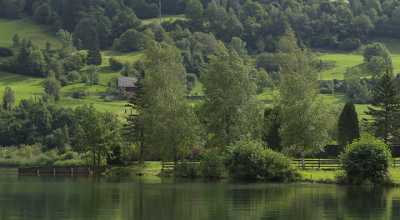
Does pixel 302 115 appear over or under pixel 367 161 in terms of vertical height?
over

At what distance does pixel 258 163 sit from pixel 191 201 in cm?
2267

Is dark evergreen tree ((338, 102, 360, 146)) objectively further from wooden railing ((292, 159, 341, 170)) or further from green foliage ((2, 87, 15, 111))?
green foliage ((2, 87, 15, 111))

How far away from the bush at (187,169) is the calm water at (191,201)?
8257 millimetres

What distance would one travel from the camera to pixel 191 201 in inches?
2891

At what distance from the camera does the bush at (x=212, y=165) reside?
327 feet

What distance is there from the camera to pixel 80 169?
117062mm

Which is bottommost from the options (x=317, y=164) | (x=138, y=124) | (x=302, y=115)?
(x=317, y=164)

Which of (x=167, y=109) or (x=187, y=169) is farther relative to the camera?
(x=167, y=109)

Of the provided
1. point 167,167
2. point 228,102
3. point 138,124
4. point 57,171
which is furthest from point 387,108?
point 57,171

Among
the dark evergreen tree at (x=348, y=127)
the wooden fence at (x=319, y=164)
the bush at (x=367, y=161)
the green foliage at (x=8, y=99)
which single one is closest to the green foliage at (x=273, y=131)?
the dark evergreen tree at (x=348, y=127)

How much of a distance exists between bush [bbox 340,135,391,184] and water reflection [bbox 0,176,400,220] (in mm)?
2979

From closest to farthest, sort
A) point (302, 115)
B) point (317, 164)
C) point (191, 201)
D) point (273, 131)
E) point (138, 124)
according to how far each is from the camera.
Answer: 1. point (191, 201)
2. point (317, 164)
3. point (302, 115)
4. point (273, 131)
5. point (138, 124)

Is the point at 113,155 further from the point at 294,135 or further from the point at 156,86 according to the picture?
the point at 294,135

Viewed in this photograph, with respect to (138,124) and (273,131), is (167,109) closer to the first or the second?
Result: (138,124)
